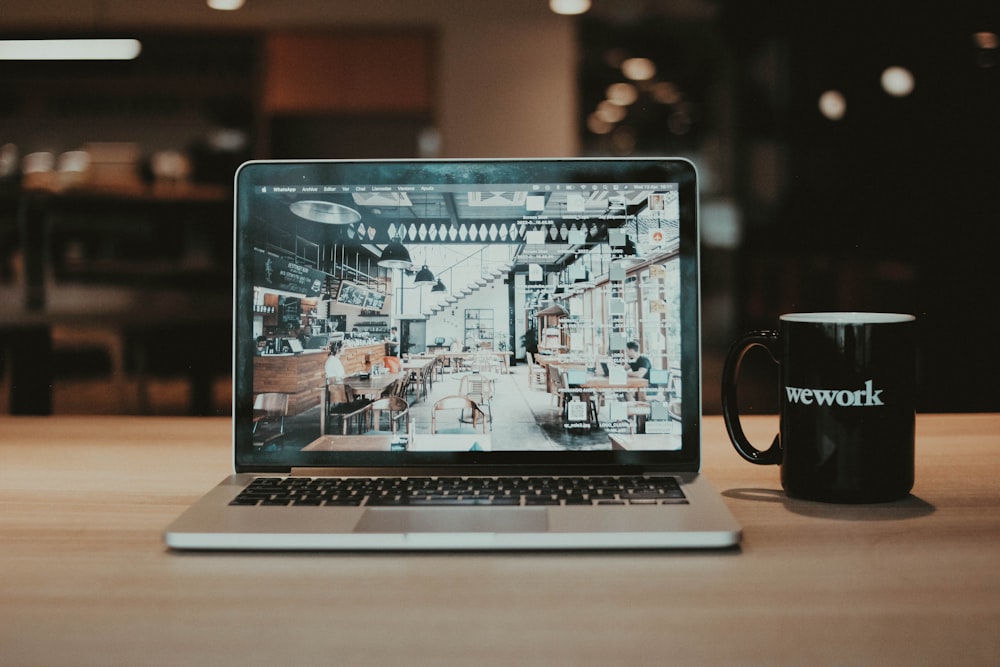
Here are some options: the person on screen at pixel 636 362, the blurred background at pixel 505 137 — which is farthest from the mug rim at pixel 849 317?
the blurred background at pixel 505 137

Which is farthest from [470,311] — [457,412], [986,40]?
[986,40]

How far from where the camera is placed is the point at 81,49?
4.02ft

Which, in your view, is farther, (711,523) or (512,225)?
(512,225)

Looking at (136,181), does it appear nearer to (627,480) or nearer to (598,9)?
(598,9)

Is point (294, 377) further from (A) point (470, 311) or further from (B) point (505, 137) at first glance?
(B) point (505, 137)

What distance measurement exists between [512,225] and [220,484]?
0.39m

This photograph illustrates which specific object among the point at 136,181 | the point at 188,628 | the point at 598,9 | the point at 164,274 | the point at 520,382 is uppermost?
the point at 598,9

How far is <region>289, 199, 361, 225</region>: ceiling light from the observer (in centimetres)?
86

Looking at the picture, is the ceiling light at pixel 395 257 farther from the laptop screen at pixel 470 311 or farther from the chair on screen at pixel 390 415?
the chair on screen at pixel 390 415

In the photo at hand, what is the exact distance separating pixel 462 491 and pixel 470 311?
0.66 feet

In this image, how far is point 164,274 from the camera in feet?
4.07

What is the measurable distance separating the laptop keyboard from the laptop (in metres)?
0.07

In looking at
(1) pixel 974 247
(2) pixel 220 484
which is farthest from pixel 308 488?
(1) pixel 974 247

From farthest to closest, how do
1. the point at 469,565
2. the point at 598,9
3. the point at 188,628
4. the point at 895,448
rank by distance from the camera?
the point at 598,9
the point at 895,448
the point at 469,565
the point at 188,628
